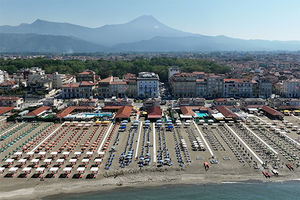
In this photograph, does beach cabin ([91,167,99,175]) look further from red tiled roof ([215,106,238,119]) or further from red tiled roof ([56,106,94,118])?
red tiled roof ([215,106,238,119])

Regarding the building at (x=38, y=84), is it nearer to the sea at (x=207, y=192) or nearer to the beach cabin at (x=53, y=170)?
the beach cabin at (x=53, y=170)

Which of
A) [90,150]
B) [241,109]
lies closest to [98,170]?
[90,150]

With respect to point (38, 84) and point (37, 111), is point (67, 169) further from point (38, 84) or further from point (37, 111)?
point (38, 84)

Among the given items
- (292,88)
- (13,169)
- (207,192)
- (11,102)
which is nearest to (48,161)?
(13,169)

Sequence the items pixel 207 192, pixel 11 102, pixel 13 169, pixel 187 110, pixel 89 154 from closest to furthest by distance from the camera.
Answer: pixel 207 192 < pixel 13 169 < pixel 89 154 < pixel 187 110 < pixel 11 102

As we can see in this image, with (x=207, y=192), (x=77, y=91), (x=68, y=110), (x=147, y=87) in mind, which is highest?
(x=147, y=87)

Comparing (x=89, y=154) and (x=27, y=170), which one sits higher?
(x=89, y=154)
